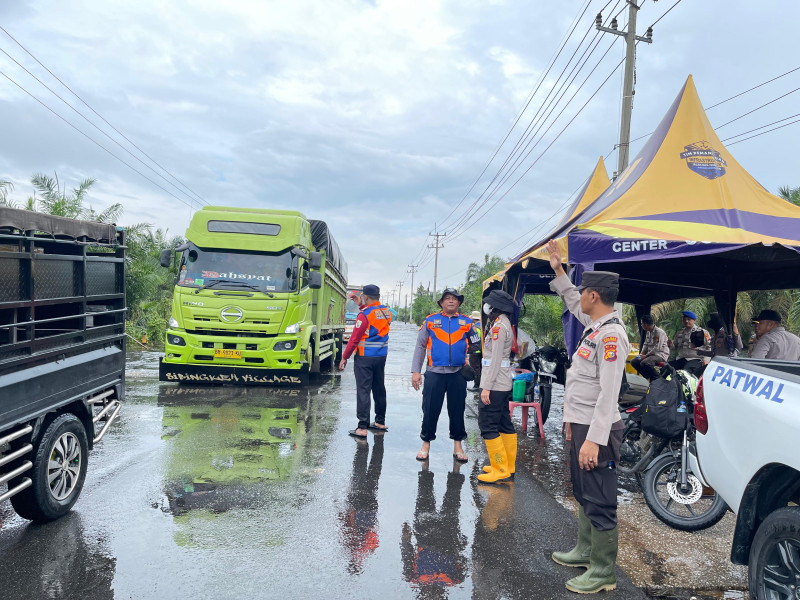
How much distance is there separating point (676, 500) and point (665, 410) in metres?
0.69

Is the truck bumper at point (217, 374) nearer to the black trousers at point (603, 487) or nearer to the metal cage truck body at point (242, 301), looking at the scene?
the metal cage truck body at point (242, 301)

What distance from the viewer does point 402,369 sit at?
54.0 feet

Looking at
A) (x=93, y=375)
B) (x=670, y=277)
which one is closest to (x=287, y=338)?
(x=93, y=375)

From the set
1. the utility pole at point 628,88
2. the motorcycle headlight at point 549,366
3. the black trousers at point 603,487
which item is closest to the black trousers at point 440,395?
the motorcycle headlight at point 549,366

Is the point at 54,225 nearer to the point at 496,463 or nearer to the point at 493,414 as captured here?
the point at 493,414

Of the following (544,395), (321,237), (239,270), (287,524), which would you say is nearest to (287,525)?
(287,524)

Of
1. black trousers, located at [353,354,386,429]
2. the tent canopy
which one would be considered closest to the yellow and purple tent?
the tent canopy

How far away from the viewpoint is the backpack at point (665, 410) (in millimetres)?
4879

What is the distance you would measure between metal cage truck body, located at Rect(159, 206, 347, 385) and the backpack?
6.90 metres

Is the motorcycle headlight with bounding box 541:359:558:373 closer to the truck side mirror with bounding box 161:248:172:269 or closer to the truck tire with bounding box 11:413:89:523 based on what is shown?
the truck tire with bounding box 11:413:89:523

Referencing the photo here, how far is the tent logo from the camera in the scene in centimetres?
738

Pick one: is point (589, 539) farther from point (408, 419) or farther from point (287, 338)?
point (287, 338)

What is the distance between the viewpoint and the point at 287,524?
14.7ft

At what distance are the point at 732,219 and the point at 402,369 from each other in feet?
35.5
